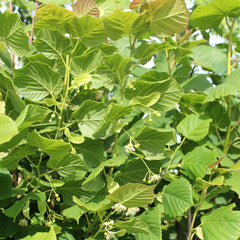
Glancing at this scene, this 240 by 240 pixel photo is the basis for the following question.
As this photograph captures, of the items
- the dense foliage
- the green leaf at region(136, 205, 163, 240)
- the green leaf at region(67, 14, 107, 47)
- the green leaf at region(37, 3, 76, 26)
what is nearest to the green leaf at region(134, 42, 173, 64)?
the dense foliage

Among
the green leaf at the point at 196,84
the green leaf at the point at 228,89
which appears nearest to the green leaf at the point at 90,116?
the green leaf at the point at 228,89

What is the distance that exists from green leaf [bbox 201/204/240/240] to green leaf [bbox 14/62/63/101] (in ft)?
1.97

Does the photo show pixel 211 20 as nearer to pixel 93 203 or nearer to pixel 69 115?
pixel 69 115

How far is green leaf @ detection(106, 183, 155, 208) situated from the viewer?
0.71 metres

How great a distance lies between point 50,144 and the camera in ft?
2.31

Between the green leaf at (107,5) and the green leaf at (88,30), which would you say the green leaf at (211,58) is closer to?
the green leaf at (107,5)

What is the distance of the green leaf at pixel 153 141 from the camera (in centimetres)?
82

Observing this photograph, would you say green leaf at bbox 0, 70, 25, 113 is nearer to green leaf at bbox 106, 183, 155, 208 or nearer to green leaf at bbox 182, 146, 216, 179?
green leaf at bbox 106, 183, 155, 208

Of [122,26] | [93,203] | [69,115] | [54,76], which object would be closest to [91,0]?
[122,26]

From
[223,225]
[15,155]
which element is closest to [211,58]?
[223,225]

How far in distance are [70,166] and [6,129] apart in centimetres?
24

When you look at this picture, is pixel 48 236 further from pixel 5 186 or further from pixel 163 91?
pixel 163 91

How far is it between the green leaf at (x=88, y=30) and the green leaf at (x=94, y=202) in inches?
17.4

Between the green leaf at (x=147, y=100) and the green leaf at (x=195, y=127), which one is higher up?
the green leaf at (x=147, y=100)
